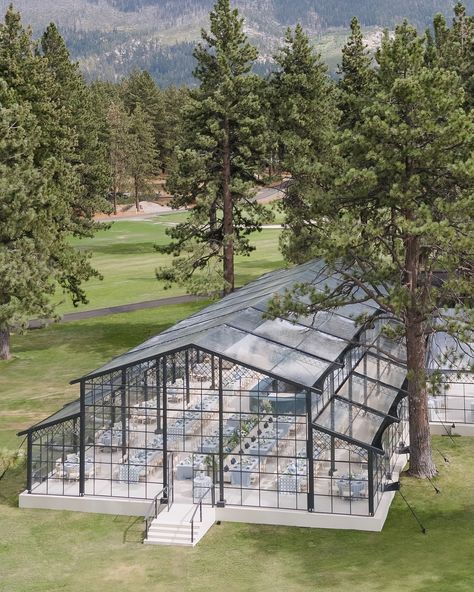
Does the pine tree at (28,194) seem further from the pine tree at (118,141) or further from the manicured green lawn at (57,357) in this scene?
the pine tree at (118,141)

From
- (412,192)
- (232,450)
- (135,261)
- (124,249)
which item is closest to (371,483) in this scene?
(232,450)

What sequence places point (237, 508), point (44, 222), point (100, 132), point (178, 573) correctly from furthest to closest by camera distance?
point (100, 132) → point (44, 222) → point (237, 508) → point (178, 573)

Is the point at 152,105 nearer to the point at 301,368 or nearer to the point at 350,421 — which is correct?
the point at 350,421

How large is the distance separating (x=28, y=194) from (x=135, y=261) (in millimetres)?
42062

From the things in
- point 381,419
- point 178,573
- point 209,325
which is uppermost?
point 209,325

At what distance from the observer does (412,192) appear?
2728 cm

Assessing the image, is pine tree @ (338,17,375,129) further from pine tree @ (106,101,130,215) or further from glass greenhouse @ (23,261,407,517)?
pine tree @ (106,101,130,215)

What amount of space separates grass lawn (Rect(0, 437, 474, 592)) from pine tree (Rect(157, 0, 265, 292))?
22531 mm

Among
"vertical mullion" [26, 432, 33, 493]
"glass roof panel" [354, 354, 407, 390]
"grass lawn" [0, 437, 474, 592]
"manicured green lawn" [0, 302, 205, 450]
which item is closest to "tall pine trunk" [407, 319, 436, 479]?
"grass lawn" [0, 437, 474, 592]

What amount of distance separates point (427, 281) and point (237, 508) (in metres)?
9.04

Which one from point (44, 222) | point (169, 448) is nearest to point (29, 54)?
point (44, 222)

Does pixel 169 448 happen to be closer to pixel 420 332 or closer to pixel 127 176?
pixel 420 332

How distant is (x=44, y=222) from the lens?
154 ft

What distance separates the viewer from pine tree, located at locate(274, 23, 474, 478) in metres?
26.6
